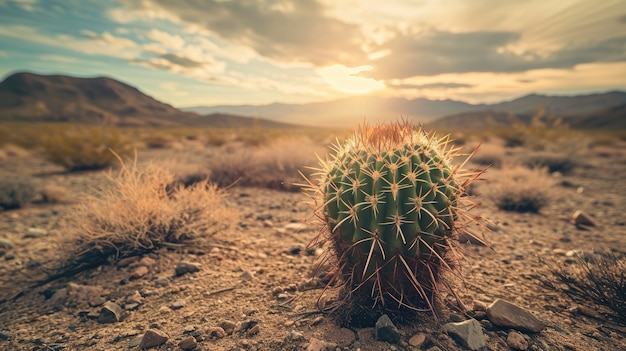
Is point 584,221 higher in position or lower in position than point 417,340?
lower

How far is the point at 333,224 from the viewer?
2420 mm

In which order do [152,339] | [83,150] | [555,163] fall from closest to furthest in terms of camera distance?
[152,339] → [83,150] → [555,163]

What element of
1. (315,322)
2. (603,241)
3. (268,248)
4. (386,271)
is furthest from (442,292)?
(603,241)

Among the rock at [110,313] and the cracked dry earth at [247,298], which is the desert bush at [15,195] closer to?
the cracked dry earth at [247,298]

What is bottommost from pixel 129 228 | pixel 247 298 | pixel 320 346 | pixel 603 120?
pixel 247 298

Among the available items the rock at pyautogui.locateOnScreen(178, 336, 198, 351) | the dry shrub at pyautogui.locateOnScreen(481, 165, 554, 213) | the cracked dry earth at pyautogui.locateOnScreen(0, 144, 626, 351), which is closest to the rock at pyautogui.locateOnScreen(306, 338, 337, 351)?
the cracked dry earth at pyautogui.locateOnScreen(0, 144, 626, 351)

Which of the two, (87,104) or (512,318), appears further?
(87,104)

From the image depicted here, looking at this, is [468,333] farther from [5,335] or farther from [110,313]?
[5,335]

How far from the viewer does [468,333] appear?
2.23 meters

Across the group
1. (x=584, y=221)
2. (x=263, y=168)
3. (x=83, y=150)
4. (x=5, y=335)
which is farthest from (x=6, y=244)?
(x=584, y=221)

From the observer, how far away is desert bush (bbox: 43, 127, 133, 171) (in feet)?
35.9

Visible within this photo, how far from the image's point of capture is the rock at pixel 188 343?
2.31 m

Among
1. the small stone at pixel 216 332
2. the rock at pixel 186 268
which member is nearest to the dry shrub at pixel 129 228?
the rock at pixel 186 268

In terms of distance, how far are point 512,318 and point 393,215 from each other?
1.27 m
